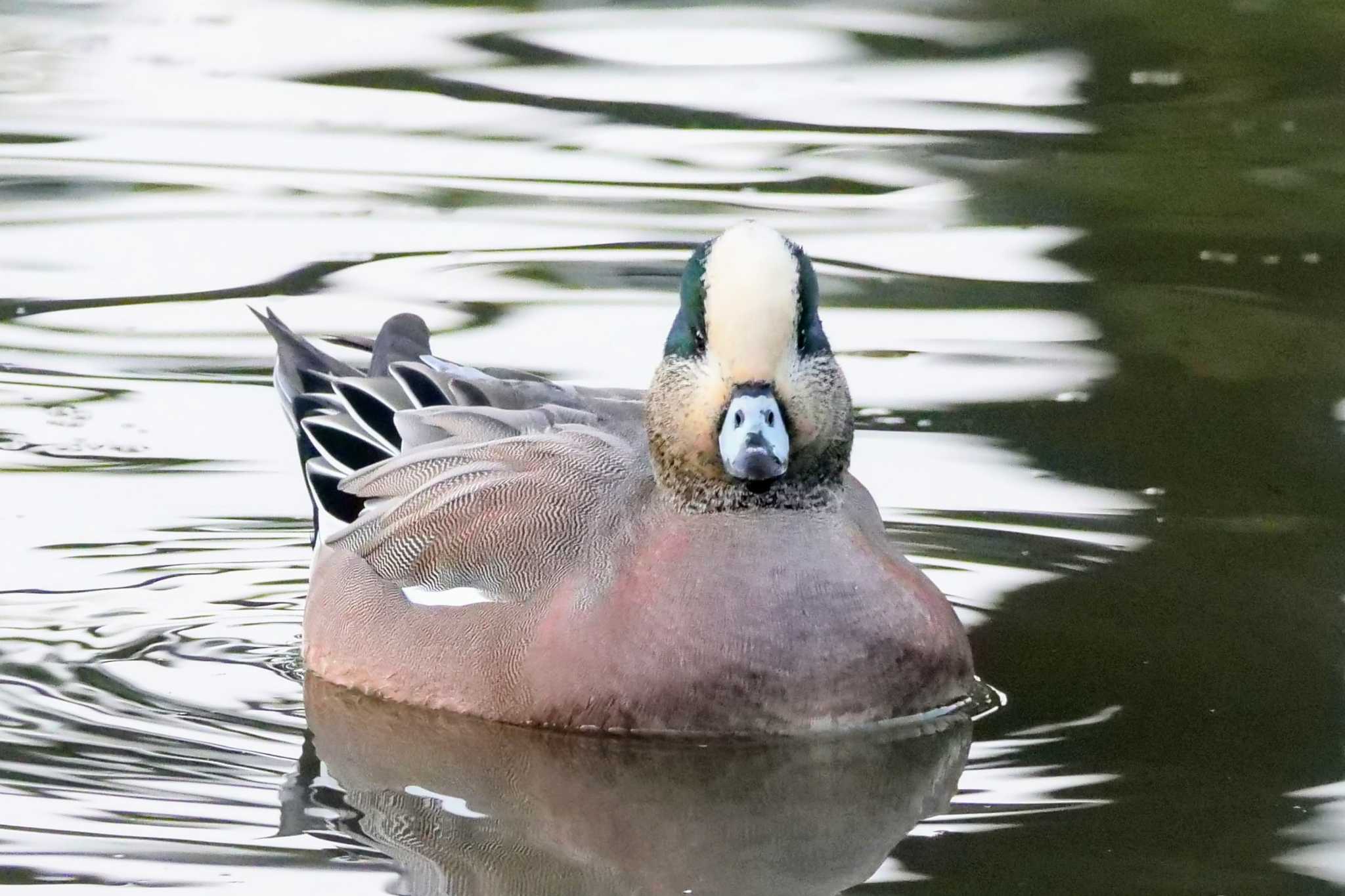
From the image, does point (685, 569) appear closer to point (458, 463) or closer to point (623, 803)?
point (623, 803)

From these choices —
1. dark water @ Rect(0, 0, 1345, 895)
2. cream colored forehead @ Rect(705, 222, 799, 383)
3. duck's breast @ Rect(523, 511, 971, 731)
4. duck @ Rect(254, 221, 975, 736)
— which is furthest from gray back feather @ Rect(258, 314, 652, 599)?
cream colored forehead @ Rect(705, 222, 799, 383)

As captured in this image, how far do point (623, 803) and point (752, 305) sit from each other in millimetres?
1057

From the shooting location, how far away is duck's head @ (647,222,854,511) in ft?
17.8

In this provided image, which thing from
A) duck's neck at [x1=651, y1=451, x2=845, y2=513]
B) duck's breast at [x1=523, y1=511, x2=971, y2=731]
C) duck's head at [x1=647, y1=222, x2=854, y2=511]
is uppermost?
duck's head at [x1=647, y1=222, x2=854, y2=511]

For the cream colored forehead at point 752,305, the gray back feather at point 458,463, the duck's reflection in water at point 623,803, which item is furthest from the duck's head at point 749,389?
the duck's reflection in water at point 623,803

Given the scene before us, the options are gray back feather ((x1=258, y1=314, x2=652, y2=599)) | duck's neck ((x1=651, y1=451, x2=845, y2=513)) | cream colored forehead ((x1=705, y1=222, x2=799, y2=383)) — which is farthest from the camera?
gray back feather ((x1=258, y1=314, x2=652, y2=599))

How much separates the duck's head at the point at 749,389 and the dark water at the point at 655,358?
0.59m

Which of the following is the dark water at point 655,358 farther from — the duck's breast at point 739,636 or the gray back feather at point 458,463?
the gray back feather at point 458,463

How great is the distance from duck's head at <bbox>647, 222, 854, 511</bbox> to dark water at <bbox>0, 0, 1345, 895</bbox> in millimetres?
591

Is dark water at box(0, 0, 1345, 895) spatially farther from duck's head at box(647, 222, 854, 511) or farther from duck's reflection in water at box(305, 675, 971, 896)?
duck's head at box(647, 222, 854, 511)

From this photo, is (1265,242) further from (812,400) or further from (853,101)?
(812,400)

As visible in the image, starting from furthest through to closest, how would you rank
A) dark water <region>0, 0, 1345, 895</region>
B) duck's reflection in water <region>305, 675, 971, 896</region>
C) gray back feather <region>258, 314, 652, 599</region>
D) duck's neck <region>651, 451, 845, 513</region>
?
1. gray back feather <region>258, 314, 652, 599</region>
2. duck's neck <region>651, 451, 845, 513</region>
3. dark water <region>0, 0, 1345, 895</region>
4. duck's reflection in water <region>305, 675, 971, 896</region>

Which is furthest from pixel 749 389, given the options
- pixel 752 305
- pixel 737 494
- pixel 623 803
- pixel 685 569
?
pixel 623 803

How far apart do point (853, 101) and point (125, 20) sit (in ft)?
12.5
